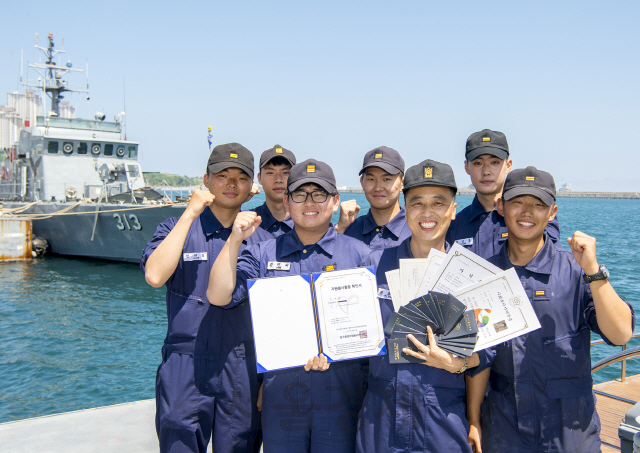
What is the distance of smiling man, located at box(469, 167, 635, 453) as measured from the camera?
2.11 metres

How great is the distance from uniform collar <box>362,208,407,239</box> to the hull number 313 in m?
16.8

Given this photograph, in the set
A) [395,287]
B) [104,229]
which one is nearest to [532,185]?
[395,287]

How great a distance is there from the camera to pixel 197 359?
8.71 feet

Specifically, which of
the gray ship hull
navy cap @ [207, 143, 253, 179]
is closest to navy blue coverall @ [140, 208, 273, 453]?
navy cap @ [207, 143, 253, 179]

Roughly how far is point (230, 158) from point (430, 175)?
4.11 ft

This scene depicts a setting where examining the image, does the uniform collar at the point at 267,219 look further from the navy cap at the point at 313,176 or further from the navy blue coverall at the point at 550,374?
the navy blue coverall at the point at 550,374

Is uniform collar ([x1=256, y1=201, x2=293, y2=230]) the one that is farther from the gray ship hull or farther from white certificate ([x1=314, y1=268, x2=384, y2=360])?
the gray ship hull

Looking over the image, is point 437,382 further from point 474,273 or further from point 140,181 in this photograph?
point 140,181

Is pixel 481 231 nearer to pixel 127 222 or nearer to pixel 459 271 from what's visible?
pixel 459 271

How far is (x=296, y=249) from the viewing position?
2561 millimetres

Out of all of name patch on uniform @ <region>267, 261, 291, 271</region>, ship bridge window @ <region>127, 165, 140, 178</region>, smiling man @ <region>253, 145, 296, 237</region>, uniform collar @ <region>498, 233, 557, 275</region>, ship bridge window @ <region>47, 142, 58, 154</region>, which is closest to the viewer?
uniform collar @ <region>498, 233, 557, 275</region>

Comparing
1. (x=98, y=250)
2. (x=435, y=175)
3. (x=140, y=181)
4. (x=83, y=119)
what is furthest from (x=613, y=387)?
(x=83, y=119)

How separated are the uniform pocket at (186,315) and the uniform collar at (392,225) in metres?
1.21

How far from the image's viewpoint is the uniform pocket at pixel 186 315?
2.69m
